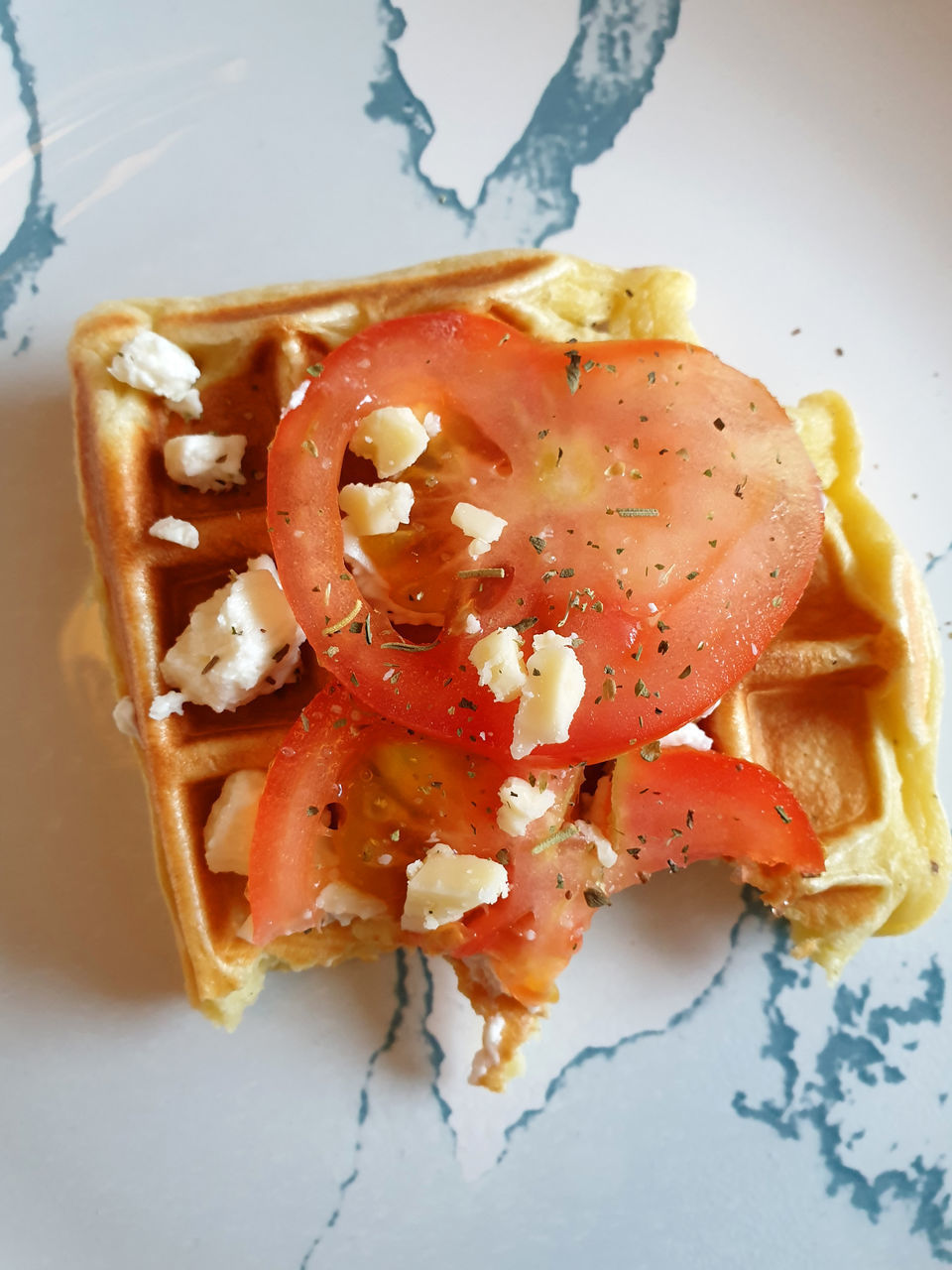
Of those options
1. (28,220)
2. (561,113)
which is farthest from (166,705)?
(561,113)

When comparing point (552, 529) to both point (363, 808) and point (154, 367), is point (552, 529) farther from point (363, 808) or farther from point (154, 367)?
point (154, 367)

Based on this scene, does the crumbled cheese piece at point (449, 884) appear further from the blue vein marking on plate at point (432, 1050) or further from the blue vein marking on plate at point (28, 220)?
the blue vein marking on plate at point (28, 220)

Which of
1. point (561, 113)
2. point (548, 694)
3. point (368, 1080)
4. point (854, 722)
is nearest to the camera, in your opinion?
point (548, 694)

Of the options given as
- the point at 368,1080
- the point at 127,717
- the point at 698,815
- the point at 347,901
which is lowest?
the point at 368,1080

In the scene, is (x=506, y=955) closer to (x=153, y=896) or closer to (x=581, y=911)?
(x=581, y=911)

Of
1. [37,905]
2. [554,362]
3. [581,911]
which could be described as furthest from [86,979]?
[554,362]

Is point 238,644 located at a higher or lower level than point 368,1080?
higher
